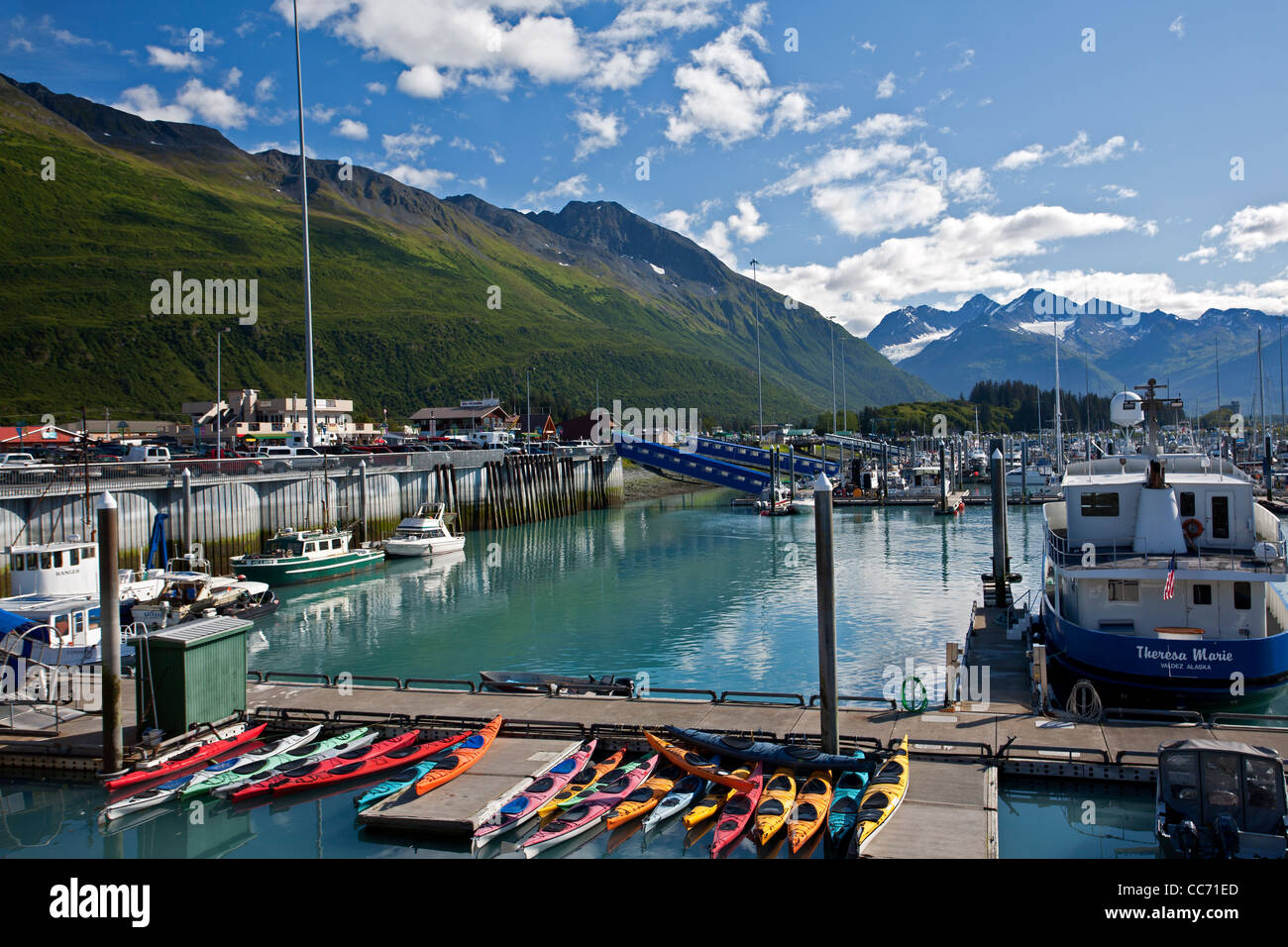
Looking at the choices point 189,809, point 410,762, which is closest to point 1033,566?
point 410,762

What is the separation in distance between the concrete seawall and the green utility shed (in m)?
14.9

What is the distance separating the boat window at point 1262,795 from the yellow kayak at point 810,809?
649 centimetres

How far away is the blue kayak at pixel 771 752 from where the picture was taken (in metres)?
16.9

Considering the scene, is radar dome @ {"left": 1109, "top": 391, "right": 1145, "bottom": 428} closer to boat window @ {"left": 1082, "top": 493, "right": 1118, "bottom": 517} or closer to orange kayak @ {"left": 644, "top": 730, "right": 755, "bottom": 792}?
boat window @ {"left": 1082, "top": 493, "right": 1118, "bottom": 517}

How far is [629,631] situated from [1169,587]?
22.6 meters

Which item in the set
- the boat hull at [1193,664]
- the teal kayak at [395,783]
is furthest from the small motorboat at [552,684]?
the boat hull at [1193,664]

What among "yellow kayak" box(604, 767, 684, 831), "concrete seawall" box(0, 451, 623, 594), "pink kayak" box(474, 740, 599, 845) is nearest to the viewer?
"pink kayak" box(474, 740, 599, 845)

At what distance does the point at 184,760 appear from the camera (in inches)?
744

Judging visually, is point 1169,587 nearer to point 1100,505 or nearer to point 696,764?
point 1100,505

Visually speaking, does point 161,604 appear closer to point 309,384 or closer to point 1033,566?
point 309,384

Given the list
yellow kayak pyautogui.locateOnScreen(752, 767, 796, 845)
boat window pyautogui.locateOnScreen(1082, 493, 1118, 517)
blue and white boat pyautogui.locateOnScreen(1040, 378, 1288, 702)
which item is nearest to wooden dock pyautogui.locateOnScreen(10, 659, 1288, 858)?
blue and white boat pyautogui.locateOnScreen(1040, 378, 1288, 702)

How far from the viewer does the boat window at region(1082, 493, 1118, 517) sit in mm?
26250

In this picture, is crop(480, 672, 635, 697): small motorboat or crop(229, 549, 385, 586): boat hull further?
crop(229, 549, 385, 586): boat hull
